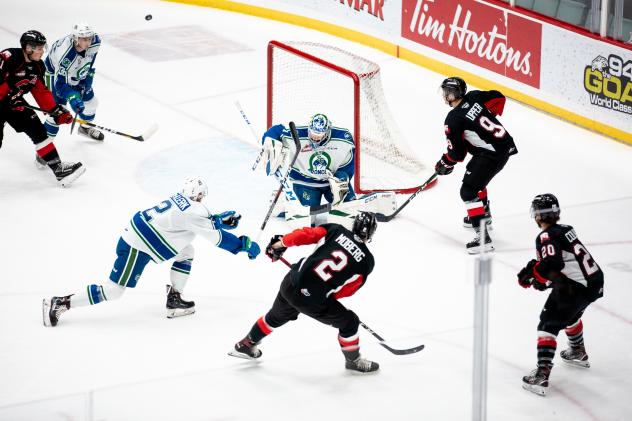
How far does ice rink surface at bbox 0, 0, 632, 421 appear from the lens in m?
4.72

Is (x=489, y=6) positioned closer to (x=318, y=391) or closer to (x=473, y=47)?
(x=473, y=47)

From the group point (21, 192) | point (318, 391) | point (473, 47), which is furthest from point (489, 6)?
point (318, 391)

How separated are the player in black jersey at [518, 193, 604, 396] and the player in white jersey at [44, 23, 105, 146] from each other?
401 cm

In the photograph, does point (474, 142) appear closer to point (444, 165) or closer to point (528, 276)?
point (444, 165)

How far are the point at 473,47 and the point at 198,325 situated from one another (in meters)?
4.63

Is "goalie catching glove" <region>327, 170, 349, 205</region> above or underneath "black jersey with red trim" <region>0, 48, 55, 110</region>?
underneath

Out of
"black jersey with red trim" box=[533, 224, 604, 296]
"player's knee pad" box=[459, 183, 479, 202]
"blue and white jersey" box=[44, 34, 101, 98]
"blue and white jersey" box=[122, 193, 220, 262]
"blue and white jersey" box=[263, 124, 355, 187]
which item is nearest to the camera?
"black jersey with red trim" box=[533, 224, 604, 296]

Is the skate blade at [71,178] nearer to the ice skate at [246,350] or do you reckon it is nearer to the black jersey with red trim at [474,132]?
the black jersey with red trim at [474,132]

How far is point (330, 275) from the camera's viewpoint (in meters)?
4.61

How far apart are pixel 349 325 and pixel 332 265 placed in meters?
0.33

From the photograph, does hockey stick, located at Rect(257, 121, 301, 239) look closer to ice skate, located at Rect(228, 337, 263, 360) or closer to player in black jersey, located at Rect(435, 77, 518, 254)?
player in black jersey, located at Rect(435, 77, 518, 254)

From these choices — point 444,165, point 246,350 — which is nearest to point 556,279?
point 246,350

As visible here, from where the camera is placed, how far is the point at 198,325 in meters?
5.44

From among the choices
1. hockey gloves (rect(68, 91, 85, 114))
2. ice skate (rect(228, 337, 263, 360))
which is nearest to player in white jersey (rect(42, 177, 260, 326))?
ice skate (rect(228, 337, 263, 360))
